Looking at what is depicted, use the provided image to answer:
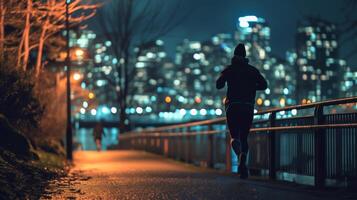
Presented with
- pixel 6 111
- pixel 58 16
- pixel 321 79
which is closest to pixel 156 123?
pixel 321 79

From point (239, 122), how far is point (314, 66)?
53.7m

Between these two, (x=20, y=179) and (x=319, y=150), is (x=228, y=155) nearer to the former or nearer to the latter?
(x=319, y=150)

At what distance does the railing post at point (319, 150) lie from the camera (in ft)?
32.1

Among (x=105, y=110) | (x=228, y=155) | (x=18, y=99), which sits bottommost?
(x=228, y=155)

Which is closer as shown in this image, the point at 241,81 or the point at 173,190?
the point at 173,190

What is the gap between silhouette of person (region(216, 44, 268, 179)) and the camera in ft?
35.0

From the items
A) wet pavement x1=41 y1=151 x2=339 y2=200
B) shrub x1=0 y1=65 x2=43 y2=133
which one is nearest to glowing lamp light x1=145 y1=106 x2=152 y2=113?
shrub x1=0 y1=65 x2=43 y2=133

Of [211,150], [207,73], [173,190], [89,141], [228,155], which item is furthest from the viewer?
[207,73]

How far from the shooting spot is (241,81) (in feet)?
35.1

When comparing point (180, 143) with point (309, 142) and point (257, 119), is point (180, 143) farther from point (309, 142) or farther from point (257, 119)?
point (309, 142)

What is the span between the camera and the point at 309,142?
10516mm

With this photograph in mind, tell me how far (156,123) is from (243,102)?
9781 cm

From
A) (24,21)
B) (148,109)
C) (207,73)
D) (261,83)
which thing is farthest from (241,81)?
(148,109)

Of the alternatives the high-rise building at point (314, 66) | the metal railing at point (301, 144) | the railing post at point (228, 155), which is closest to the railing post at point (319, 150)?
the metal railing at point (301, 144)
